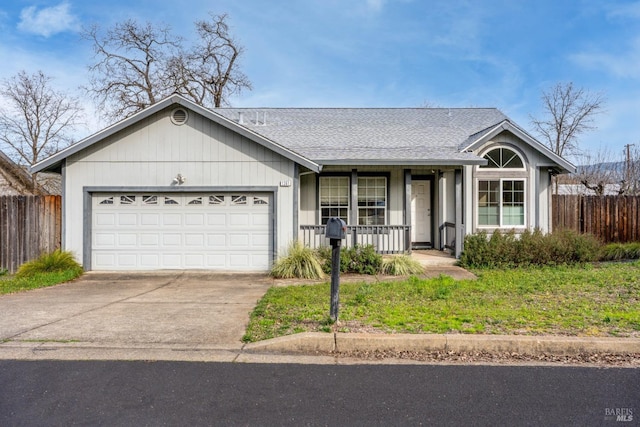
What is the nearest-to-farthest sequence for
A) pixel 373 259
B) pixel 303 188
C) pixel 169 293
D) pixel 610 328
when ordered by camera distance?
pixel 610 328
pixel 169 293
pixel 373 259
pixel 303 188

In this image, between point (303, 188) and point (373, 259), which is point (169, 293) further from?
point (303, 188)

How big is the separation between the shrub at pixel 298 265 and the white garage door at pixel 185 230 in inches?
34.1

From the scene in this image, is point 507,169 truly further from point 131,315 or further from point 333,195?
point 131,315

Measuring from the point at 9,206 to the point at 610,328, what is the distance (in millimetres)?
13494

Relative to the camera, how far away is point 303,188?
13.0 m

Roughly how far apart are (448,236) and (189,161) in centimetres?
826

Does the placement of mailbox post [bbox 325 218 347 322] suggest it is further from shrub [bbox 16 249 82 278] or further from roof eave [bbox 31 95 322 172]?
shrub [bbox 16 249 82 278]

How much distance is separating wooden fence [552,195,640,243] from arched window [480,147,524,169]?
7.88 ft

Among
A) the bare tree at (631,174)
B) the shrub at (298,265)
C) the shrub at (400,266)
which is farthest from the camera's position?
the bare tree at (631,174)

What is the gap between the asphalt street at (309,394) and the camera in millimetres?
3229

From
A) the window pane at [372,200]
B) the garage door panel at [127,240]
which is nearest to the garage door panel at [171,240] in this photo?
the garage door panel at [127,240]

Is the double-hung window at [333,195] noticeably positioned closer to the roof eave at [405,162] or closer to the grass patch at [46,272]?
the roof eave at [405,162]

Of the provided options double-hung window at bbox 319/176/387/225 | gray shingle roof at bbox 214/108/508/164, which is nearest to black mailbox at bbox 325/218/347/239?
gray shingle roof at bbox 214/108/508/164

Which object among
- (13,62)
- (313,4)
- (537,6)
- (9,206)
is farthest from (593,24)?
(13,62)
